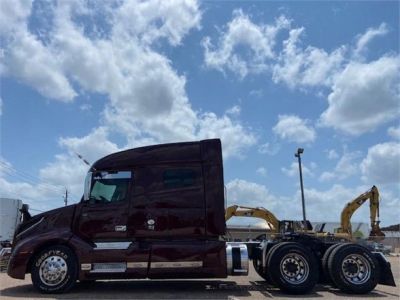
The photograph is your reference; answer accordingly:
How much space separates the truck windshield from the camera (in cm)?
1129

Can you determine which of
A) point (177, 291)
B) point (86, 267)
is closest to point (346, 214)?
point (177, 291)

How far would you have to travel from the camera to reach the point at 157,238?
1108cm

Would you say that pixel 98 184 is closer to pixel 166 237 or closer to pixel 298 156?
pixel 166 237

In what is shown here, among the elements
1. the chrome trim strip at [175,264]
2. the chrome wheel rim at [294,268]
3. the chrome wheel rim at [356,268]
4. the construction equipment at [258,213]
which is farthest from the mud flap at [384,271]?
the construction equipment at [258,213]

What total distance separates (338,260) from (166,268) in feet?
12.7

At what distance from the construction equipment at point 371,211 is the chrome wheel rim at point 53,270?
15.0 meters

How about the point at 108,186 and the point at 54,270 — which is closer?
the point at 54,270

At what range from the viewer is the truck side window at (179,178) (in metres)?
11.3

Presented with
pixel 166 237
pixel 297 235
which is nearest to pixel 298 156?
pixel 297 235

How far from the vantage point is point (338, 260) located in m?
11.2

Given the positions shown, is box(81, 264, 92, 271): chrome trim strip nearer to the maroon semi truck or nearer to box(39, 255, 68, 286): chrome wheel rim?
the maroon semi truck

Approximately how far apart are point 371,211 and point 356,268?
12.1 meters

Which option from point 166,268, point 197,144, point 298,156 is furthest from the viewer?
point 298,156

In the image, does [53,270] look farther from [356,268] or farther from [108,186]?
[356,268]
